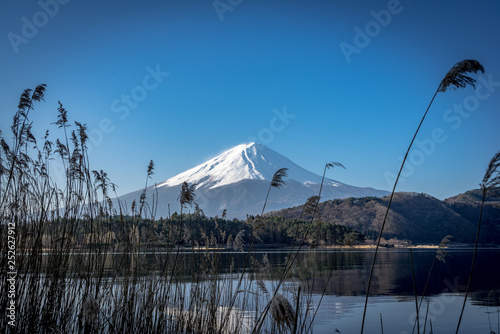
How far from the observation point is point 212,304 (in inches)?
172

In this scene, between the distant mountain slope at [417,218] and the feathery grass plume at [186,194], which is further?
the distant mountain slope at [417,218]

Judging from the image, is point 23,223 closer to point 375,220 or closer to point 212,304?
point 212,304

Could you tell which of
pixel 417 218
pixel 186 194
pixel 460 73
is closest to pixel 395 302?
pixel 186 194

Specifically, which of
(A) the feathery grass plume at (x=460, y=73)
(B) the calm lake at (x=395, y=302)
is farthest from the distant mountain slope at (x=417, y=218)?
(A) the feathery grass plume at (x=460, y=73)

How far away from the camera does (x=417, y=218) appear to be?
7762 cm

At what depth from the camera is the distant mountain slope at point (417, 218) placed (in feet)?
232

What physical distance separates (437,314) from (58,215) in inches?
397

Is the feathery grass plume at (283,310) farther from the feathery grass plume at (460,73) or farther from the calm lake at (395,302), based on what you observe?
the calm lake at (395,302)

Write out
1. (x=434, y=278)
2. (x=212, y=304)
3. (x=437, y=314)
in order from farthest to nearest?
(x=434, y=278), (x=437, y=314), (x=212, y=304)

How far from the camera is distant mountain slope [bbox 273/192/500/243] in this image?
2778 inches

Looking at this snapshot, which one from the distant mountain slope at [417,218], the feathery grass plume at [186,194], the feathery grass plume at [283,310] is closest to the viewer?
the feathery grass plume at [283,310]

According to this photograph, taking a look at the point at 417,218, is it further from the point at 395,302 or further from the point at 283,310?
the point at 283,310

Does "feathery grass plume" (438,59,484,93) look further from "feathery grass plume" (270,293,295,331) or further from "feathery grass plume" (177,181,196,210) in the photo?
"feathery grass plume" (177,181,196,210)

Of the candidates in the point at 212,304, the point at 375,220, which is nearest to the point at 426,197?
the point at 375,220
